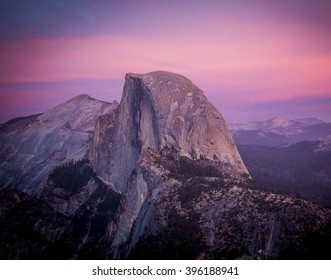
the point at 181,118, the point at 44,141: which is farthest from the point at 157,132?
the point at 44,141

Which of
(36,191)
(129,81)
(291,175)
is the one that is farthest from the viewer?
(291,175)

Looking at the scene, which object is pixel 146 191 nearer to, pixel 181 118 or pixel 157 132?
pixel 157 132

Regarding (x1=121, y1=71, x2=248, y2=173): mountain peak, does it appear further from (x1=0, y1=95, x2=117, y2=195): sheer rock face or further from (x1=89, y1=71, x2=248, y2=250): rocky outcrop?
(x1=0, y1=95, x2=117, y2=195): sheer rock face

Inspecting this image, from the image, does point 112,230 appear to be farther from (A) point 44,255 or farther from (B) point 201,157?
(B) point 201,157

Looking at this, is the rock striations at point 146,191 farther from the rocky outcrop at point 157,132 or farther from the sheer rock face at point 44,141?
the sheer rock face at point 44,141

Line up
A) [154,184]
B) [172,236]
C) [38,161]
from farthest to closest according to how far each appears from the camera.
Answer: [38,161] < [154,184] < [172,236]

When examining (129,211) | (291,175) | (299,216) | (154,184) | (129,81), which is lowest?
(291,175)

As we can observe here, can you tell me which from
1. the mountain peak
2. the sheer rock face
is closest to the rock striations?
the mountain peak
